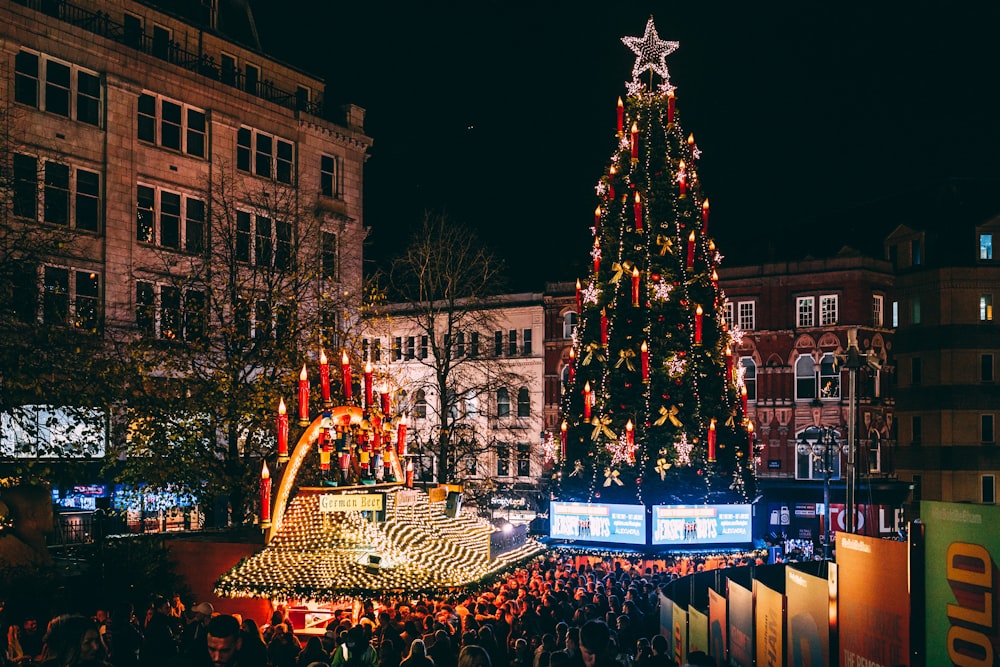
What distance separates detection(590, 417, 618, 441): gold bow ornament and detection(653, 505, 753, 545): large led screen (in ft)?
13.4

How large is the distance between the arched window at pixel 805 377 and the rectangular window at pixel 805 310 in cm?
176

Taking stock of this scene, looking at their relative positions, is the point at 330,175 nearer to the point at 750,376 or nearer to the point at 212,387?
the point at 212,387

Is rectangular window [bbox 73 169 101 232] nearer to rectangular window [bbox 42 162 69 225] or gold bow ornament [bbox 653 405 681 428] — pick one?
rectangular window [bbox 42 162 69 225]

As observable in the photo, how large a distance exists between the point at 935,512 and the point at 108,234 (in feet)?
113

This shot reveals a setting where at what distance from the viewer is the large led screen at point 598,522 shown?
84.3ft

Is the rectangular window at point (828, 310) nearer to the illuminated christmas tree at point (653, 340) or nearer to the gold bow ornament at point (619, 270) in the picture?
the illuminated christmas tree at point (653, 340)

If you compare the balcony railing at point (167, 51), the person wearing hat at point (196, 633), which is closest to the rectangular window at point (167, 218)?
the balcony railing at point (167, 51)

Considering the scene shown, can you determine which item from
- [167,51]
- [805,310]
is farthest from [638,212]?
[805,310]

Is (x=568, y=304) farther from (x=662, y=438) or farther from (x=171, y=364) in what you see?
(x=171, y=364)

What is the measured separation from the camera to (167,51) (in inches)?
1570

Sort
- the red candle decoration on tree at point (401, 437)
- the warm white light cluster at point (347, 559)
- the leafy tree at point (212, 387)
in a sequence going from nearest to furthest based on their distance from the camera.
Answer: the warm white light cluster at point (347, 559) < the red candle decoration on tree at point (401, 437) < the leafy tree at point (212, 387)

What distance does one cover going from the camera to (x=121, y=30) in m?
38.4

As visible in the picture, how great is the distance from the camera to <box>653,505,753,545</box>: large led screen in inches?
1001

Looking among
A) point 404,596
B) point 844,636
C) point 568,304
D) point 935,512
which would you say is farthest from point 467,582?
point 568,304
